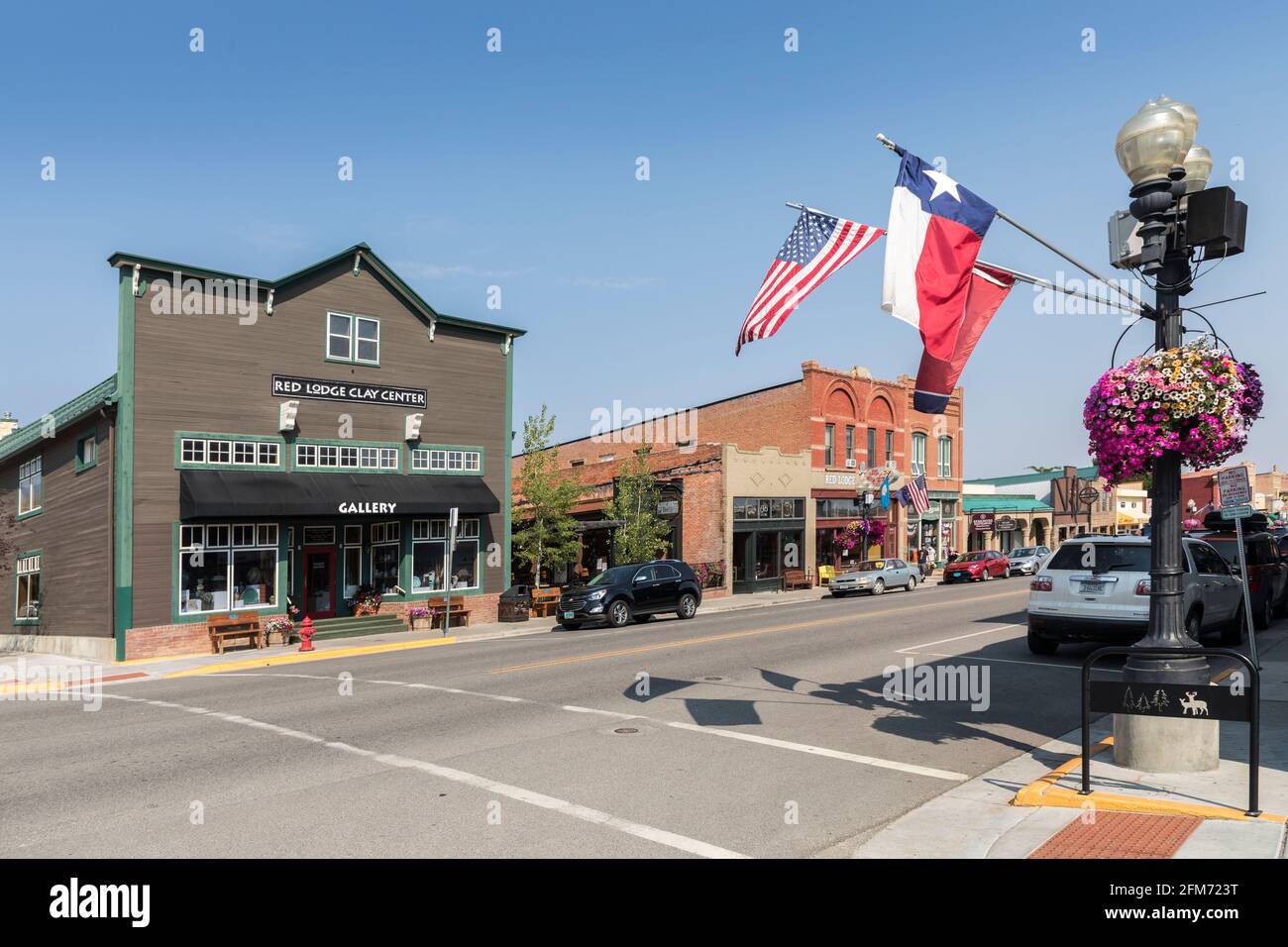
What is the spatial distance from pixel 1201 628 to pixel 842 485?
29.9 metres

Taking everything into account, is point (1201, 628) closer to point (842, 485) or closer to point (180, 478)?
point (180, 478)

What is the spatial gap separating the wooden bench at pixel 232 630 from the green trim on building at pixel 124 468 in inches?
70.0

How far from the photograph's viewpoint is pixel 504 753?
9.45 m

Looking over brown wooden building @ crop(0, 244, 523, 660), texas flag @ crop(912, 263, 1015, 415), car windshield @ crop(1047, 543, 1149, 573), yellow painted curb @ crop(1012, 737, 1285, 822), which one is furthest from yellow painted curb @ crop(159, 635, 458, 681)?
yellow painted curb @ crop(1012, 737, 1285, 822)

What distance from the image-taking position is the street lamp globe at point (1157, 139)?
7.80 metres

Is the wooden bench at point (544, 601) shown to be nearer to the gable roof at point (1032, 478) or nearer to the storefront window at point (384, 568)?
the storefront window at point (384, 568)

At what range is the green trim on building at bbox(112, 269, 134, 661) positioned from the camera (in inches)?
846

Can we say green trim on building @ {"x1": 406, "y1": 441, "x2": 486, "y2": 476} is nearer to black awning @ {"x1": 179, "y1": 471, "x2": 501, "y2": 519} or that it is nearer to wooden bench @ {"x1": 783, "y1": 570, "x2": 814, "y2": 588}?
black awning @ {"x1": 179, "y1": 471, "x2": 501, "y2": 519}

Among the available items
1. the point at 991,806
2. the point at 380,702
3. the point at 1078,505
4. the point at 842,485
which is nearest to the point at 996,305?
the point at 991,806

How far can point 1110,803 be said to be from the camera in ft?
23.0

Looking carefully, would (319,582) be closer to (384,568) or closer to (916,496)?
(384,568)

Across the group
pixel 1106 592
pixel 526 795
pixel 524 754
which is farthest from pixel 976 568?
pixel 526 795

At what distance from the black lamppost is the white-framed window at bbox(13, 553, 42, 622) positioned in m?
28.8

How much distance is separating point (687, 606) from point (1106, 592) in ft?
49.7
